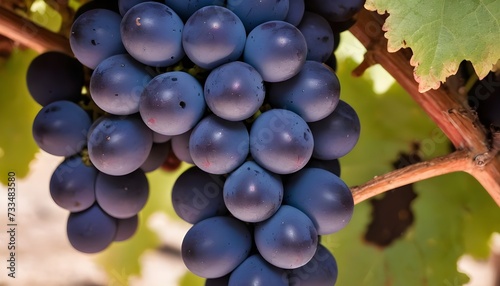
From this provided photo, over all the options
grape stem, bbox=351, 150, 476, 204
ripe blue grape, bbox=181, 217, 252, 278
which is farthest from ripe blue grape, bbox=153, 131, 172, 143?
grape stem, bbox=351, 150, 476, 204

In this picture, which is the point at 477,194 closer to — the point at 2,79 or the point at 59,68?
the point at 59,68

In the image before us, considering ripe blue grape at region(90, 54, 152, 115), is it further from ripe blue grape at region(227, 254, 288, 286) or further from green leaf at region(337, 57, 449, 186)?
green leaf at region(337, 57, 449, 186)

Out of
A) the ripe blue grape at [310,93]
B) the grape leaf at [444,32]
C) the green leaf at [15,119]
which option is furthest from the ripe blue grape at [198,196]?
the green leaf at [15,119]

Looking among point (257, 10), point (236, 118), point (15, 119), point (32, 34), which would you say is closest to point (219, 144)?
point (236, 118)

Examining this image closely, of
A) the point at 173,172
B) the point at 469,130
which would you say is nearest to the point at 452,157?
the point at 469,130

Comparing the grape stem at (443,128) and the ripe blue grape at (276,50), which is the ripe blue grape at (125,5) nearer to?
the ripe blue grape at (276,50)
